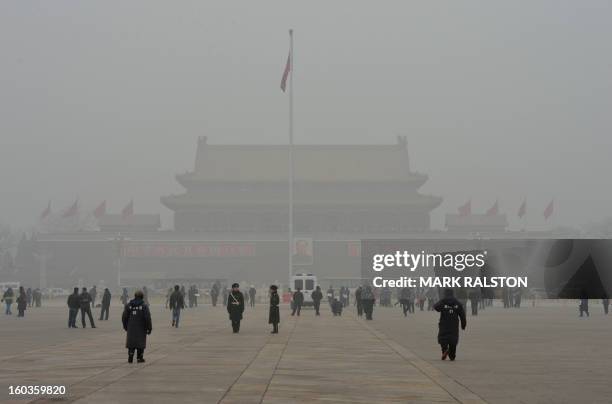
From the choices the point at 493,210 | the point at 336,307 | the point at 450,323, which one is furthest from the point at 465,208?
the point at 450,323

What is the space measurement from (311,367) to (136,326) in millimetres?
3186

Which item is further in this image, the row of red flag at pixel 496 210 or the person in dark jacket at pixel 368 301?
the row of red flag at pixel 496 210

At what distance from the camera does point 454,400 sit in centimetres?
1234

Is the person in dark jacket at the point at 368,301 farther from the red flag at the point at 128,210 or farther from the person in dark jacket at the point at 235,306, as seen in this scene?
the red flag at the point at 128,210

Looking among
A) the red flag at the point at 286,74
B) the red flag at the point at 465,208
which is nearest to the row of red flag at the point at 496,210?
the red flag at the point at 465,208

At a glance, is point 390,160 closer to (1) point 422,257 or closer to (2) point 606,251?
(1) point 422,257

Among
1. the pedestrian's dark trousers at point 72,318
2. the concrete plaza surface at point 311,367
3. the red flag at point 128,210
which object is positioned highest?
the red flag at point 128,210

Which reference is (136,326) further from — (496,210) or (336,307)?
(496,210)

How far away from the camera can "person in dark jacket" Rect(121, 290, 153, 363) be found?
17359 millimetres

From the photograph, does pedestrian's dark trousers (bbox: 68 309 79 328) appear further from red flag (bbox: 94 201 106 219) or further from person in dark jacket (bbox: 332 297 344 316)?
red flag (bbox: 94 201 106 219)

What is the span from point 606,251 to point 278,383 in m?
60.0

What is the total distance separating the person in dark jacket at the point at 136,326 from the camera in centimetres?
1736

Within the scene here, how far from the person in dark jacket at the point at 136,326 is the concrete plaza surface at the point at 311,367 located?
0.35 m

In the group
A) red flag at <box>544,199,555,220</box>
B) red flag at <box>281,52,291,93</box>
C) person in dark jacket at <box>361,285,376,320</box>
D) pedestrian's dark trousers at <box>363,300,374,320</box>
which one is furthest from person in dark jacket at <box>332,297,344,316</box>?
red flag at <box>544,199,555,220</box>
